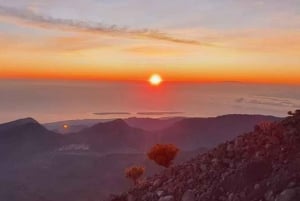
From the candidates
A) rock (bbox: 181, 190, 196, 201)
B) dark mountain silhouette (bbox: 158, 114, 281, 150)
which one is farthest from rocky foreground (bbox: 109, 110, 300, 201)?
dark mountain silhouette (bbox: 158, 114, 281, 150)

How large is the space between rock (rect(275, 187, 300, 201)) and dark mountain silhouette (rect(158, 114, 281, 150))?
10052 centimetres

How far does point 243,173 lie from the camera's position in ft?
48.0

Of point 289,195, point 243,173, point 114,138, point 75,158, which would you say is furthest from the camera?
point 114,138

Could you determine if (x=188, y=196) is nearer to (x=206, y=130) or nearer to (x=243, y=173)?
(x=243, y=173)

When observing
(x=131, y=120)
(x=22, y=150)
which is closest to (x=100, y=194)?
(x=22, y=150)

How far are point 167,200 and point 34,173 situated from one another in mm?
76661

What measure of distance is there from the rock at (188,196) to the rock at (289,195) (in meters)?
3.26

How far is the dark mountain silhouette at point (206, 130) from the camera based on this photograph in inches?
4528

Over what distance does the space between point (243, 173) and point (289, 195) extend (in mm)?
2392

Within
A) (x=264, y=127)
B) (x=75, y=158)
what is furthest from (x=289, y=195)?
(x=75, y=158)

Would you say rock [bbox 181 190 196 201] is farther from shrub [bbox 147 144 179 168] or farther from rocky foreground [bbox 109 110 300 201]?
shrub [bbox 147 144 179 168]

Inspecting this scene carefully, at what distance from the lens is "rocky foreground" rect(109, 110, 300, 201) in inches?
535

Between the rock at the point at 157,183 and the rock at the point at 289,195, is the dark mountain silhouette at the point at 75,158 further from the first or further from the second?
the rock at the point at 289,195

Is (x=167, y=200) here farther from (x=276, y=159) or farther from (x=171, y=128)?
(x=171, y=128)
